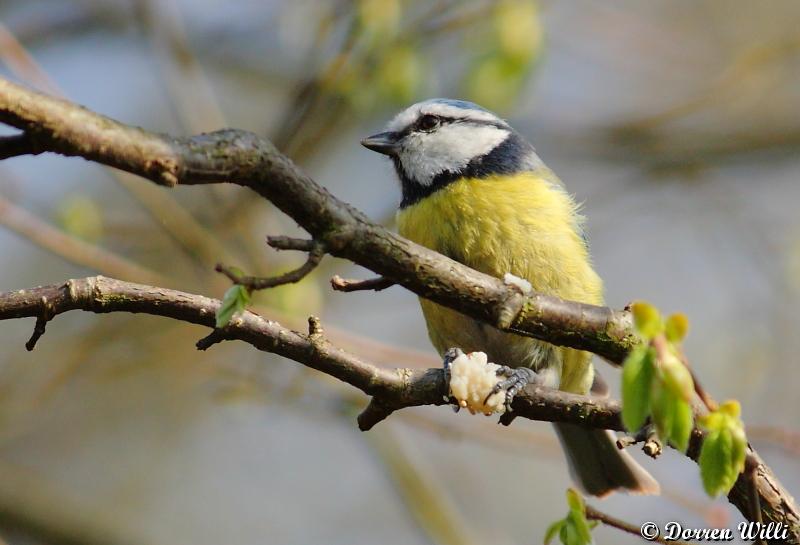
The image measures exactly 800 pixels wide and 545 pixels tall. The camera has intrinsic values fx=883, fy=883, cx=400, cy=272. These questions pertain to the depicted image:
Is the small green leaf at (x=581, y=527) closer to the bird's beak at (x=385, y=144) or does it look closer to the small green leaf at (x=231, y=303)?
the small green leaf at (x=231, y=303)

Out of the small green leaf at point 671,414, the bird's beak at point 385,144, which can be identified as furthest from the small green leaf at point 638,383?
the bird's beak at point 385,144

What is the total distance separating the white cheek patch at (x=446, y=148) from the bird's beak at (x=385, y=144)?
0.15 ft

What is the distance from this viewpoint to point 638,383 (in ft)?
4.70

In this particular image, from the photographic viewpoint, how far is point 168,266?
559cm

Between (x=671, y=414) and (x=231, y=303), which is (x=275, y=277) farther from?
(x=671, y=414)

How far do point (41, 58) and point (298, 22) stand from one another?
2.26m

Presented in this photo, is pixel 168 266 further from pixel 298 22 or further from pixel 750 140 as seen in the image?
pixel 750 140

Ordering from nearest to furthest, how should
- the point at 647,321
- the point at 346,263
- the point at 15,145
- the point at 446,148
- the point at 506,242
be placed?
the point at 15,145
the point at 647,321
the point at 506,242
the point at 446,148
the point at 346,263

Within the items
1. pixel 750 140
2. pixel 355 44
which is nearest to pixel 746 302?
pixel 750 140

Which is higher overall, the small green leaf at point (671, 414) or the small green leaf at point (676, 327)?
the small green leaf at point (676, 327)

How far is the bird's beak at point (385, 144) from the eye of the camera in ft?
11.9

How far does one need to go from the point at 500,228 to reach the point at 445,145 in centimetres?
66

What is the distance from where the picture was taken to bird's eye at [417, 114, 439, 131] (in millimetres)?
3636

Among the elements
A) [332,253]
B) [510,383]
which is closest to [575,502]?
[510,383]
